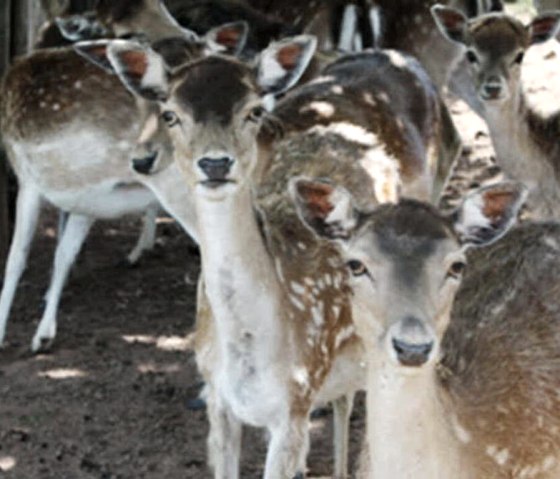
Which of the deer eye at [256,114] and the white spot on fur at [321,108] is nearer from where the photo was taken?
the deer eye at [256,114]

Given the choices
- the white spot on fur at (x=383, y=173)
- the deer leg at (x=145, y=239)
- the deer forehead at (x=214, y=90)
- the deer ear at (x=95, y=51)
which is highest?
the deer forehead at (x=214, y=90)

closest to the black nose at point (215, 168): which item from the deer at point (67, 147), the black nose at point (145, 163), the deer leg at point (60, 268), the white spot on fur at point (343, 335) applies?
the white spot on fur at point (343, 335)

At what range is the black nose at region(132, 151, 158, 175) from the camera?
673 centimetres

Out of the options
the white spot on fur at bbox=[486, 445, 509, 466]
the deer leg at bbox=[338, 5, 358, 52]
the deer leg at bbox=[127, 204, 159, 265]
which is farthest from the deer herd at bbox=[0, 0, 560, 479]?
the deer leg at bbox=[338, 5, 358, 52]

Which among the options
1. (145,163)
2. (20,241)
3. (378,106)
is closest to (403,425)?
(145,163)

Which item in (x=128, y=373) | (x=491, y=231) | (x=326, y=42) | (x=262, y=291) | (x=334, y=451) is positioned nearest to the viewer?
(x=491, y=231)

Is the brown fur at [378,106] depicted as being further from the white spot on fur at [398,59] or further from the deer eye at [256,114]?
the deer eye at [256,114]

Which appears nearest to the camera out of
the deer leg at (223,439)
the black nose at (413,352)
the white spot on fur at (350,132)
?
the black nose at (413,352)

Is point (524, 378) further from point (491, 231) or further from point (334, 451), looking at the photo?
point (334, 451)

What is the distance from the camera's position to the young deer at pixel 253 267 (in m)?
5.39

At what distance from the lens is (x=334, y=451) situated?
6.56 meters

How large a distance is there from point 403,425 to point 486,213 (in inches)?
28.3

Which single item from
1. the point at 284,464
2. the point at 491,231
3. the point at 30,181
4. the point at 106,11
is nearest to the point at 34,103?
the point at 30,181

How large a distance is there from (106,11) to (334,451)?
310cm
